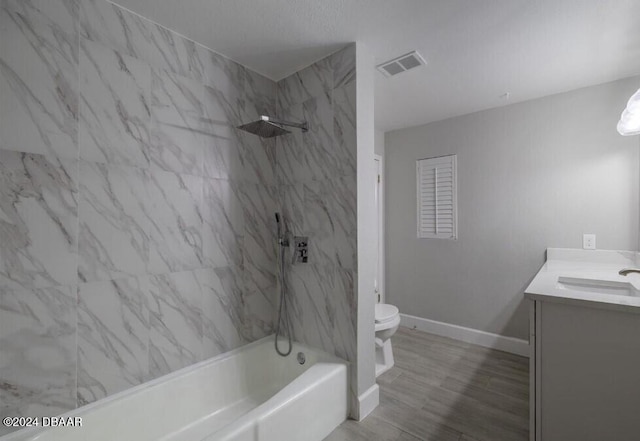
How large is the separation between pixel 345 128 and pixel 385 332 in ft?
5.47

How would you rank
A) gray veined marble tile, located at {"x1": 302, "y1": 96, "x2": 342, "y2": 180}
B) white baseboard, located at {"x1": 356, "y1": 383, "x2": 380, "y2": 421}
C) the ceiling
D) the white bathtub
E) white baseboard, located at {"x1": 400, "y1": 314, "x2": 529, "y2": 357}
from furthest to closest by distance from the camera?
white baseboard, located at {"x1": 400, "y1": 314, "x2": 529, "y2": 357} < gray veined marble tile, located at {"x1": 302, "y1": 96, "x2": 342, "y2": 180} < white baseboard, located at {"x1": 356, "y1": 383, "x2": 380, "y2": 421} < the ceiling < the white bathtub

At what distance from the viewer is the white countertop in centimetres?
126

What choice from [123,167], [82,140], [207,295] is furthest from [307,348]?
[82,140]

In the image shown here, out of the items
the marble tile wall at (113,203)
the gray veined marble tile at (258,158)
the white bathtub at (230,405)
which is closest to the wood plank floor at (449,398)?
the white bathtub at (230,405)

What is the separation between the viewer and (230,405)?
1.93 meters

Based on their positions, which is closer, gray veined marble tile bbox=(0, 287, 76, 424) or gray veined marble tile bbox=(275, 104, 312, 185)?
gray veined marble tile bbox=(0, 287, 76, 424)

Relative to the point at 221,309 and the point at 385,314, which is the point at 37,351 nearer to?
the point at 221,309

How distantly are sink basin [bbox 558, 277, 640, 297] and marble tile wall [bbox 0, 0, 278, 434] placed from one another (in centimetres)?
150

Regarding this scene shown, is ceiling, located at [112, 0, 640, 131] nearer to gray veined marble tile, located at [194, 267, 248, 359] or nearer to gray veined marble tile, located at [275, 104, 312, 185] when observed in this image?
gray veined marble tile, located at [275, 104, 312, 185]

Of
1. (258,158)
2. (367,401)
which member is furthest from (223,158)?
(367,401)

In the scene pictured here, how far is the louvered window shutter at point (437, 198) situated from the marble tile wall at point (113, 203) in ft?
5.78

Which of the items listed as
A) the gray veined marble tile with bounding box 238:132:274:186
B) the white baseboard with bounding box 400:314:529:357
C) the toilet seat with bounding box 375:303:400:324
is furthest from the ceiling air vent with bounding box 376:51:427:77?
the white baseboard with bounding box 400:314:529:357

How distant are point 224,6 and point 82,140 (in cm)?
101

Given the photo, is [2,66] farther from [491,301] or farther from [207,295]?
[491,301]
